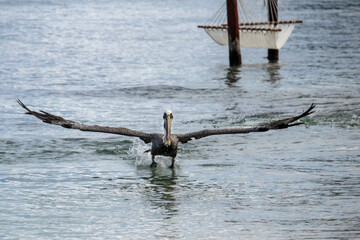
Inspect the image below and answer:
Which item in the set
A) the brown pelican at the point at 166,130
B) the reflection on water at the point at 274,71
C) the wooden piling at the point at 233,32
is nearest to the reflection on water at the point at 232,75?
the wooden piling at the point at 233,32

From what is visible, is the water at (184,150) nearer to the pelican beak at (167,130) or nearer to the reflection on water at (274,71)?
the reflection on water at (274,71)

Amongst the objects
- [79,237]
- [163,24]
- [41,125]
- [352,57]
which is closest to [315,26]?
[163,24]

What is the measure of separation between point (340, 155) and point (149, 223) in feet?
20.1

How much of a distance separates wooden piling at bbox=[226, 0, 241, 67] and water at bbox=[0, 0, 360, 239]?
556 millimetres

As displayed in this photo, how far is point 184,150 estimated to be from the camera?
18.7 m

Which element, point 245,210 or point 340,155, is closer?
point 245,210

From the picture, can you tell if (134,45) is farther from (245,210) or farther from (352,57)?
(245,210)

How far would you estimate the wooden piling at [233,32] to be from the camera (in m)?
29.8

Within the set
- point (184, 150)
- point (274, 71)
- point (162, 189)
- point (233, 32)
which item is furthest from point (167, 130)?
point (274, 71)

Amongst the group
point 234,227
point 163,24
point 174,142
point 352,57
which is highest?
point 163,24

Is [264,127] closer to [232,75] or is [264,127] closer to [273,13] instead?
[232,75]

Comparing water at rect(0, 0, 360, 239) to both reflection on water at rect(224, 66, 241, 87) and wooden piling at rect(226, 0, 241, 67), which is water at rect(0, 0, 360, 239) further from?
wooden piling at rect(226, 0, 241, 67)

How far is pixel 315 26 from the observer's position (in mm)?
56656

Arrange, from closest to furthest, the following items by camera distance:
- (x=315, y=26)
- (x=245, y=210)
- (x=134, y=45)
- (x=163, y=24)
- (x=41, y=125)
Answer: (x=245, y=210), (x=41, y=125), (x=134, y=45), (x=315, y=26), (x=163, y=24)
